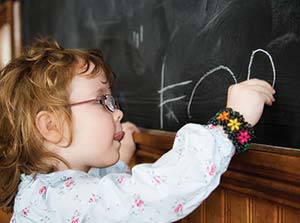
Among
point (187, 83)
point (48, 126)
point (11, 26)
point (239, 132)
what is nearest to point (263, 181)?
point (239, 132)

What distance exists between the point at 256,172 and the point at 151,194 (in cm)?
22

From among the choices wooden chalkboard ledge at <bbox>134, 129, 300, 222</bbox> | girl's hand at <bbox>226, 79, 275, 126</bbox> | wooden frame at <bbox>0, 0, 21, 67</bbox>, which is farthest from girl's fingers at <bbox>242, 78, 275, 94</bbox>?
wooden frame at <bbox>0, 0, 21, 67</bbox>

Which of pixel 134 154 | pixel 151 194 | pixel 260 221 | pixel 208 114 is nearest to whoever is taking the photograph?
pixel 151 194

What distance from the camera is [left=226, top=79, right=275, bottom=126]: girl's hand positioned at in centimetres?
84

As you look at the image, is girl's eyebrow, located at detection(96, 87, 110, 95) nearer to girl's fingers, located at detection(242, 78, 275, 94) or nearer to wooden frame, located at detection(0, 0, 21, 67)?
girl's fingers, located at detection(242, 78, 275, 94)

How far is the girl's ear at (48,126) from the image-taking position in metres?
1.04

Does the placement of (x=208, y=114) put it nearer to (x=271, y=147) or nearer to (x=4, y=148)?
(x=271, y=147)

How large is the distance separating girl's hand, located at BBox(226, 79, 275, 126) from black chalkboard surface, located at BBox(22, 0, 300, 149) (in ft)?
0.08

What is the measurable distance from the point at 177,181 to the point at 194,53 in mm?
397

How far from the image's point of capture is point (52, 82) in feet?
3.36

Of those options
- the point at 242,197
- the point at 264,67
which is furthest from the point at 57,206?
the point at 264,67

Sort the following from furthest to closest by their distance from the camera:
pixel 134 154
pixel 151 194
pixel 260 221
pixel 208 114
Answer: pixel 134 154 → pixel 208 114 → pixel 260 221 → pixel 151 194

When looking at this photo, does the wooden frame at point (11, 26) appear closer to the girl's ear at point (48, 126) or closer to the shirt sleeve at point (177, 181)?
the girl's ear at point (48, 126)

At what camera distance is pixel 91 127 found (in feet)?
3.40
